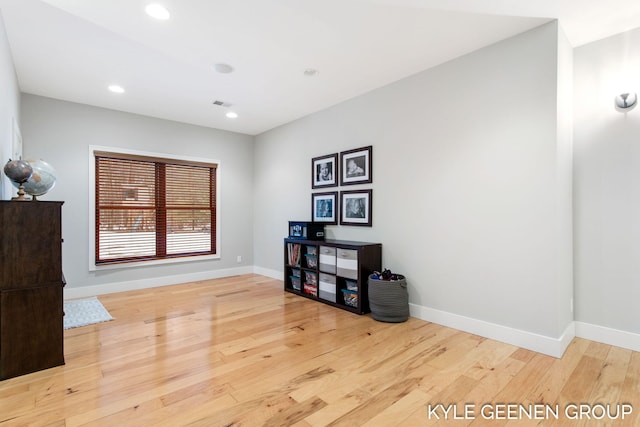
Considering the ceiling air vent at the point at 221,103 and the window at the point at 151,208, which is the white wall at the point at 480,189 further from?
the window at the point at 151,208

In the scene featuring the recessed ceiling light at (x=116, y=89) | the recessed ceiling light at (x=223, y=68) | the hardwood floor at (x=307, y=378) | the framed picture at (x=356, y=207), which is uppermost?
the recessed ceiling light at (x=223, y=68)

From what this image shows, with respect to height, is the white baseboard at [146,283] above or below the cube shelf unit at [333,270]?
below

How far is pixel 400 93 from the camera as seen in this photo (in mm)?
3529

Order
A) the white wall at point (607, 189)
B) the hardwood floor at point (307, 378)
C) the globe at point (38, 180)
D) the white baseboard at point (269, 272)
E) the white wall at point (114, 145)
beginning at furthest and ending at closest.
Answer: the white baseboard at point (269, 272) → the white wall at point (114, 145) → the white wall at point (607, 189) → the globe at point (38, 180) → the hardwood floor at point (307, 378)

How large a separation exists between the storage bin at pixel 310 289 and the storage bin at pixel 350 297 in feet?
1.59

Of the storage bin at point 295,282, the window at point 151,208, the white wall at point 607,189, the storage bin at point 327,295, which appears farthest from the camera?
the window at point 151,208

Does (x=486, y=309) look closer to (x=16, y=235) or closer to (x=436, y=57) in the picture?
(x=436, y=57)

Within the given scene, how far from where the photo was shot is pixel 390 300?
319cm

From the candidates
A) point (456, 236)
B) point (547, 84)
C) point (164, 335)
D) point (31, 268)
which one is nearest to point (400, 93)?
point (547, 84)

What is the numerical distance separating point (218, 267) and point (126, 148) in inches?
91.8

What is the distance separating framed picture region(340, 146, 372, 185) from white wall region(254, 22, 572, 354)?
0.33ft

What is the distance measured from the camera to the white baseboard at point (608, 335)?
251cm

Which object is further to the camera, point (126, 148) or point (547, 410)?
point (126, 148)

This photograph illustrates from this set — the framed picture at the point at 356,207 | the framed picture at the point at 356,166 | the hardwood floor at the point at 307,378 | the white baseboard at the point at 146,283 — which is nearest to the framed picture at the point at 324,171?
the framed picture at the point at 356,166
